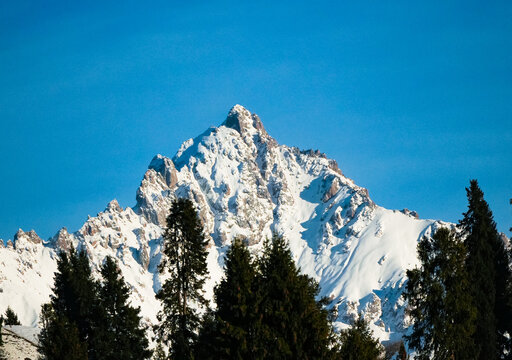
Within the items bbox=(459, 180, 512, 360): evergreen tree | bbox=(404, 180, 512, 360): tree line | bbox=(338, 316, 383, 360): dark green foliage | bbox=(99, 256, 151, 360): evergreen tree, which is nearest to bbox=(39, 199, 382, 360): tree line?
bbox=(338, 316, 383, 360): dark green foliage

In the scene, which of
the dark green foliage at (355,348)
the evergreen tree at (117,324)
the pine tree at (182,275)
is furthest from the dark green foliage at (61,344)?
the dark green foliage at (355,348)

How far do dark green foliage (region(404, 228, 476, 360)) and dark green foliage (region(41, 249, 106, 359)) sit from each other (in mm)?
25453

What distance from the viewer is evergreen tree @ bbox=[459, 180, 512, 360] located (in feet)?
193

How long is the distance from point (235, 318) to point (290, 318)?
3015mm

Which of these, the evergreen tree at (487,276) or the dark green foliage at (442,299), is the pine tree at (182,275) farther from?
the evergreen tree at (487,276)

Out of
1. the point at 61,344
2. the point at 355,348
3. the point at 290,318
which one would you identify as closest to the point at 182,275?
the point at 61,344

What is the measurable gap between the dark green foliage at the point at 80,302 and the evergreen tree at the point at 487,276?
28714 mm

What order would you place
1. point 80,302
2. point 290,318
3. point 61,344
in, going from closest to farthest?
point 290,318, point 61,344, point 80,302

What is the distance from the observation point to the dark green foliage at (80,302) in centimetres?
6488

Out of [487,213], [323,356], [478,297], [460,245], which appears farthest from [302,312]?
[487,213]

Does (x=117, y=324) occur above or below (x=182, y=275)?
above

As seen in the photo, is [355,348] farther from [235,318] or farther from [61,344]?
[61,344]

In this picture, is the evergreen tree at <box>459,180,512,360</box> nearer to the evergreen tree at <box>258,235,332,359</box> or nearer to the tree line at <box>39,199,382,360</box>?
the tree line at <box>39,199,382,360</box>

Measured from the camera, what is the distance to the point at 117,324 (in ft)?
213
